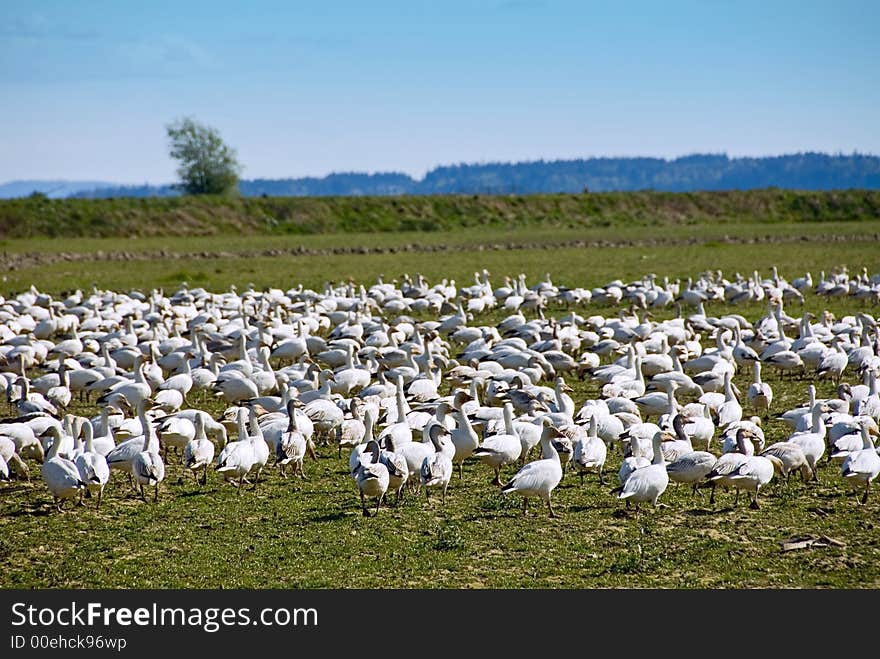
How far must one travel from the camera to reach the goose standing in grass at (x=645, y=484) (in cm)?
1102

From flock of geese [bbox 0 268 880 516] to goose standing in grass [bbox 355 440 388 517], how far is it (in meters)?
0.02

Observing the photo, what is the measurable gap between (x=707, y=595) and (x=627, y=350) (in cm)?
1062

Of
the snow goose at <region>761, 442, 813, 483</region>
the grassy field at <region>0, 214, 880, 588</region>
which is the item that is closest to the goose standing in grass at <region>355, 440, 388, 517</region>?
the grassy field at <region>0, 214, 880, 588</region>

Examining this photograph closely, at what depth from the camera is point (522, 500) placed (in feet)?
39.7

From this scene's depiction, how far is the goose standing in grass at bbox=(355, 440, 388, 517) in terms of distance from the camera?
11320mm

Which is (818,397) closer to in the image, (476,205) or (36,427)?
(36,427)

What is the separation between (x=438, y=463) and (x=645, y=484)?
234cm

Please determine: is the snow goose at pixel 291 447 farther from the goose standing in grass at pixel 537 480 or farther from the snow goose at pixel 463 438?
the goose standing in grass at pixel 537 480

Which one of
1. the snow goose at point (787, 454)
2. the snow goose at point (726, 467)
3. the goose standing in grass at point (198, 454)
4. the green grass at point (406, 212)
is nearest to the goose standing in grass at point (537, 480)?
the snow goose at point (726, 467)

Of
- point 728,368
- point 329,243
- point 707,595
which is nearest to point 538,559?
point 707,595

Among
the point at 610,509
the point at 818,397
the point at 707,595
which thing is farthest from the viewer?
the point at 818,397

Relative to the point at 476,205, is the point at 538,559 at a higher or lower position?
lower

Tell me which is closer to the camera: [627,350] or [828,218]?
[627,350]

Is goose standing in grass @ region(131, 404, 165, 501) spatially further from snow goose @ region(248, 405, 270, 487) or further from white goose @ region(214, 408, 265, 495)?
snow goose @ region(248, 405, 270, 487)
